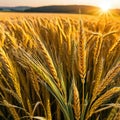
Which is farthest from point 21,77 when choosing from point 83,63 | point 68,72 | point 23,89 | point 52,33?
point 52,33

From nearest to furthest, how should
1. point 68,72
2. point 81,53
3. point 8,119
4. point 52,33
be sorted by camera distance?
point 81,53 → point 8,119 → point 68,72 → point 52,33

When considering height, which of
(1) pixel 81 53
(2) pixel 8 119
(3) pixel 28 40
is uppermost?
(1) pixel 81 53

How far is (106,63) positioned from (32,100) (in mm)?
338

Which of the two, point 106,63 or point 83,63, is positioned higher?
point 83,63

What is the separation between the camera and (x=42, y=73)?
1.98 ft

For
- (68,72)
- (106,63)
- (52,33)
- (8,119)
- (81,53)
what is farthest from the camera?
(52,33)

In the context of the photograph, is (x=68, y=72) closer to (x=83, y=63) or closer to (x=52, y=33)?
(x=83, y=63)

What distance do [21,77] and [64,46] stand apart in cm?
32

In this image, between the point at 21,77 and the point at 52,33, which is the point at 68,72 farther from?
the point at 52,33

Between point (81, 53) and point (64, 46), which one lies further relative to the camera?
point (64, 46)

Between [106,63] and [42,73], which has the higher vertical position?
[42,73]

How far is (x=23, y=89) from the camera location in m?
0.80

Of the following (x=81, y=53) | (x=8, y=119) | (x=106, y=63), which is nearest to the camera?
(x=81, y=53)

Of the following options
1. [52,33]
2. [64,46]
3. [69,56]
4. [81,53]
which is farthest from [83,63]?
[52,33]
